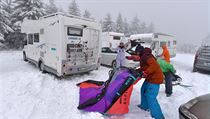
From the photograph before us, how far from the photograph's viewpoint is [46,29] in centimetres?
836

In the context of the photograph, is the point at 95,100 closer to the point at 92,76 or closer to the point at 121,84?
the point at 121,84

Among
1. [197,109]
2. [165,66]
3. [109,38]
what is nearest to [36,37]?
[165,66]

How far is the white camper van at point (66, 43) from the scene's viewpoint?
297 inches

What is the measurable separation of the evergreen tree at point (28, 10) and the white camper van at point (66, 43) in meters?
14.7

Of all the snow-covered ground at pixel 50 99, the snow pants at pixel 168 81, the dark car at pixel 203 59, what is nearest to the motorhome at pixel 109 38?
the dark car at pixel 203 59

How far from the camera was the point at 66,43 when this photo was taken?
25.2 feet

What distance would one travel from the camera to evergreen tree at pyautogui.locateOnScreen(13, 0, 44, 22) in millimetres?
22812

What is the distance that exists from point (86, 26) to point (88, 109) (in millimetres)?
5116

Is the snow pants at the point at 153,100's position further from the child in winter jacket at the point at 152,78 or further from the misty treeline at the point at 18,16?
the misty treeline at the point at 18,16

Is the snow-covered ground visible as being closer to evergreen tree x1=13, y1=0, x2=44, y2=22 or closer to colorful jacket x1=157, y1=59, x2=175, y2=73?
colorful jacket x1=157, y1=59, x2=175, y2=73

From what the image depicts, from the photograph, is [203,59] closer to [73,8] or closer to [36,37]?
[36,37]

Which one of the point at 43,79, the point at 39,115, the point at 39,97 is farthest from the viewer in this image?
the point at 43,79

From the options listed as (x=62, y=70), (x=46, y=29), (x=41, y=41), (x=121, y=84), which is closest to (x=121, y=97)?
(x=121, y=84)

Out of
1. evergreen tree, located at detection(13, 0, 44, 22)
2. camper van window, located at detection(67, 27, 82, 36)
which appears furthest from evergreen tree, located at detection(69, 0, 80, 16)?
camper van window, located at detection(67, 27, 82, 36)
